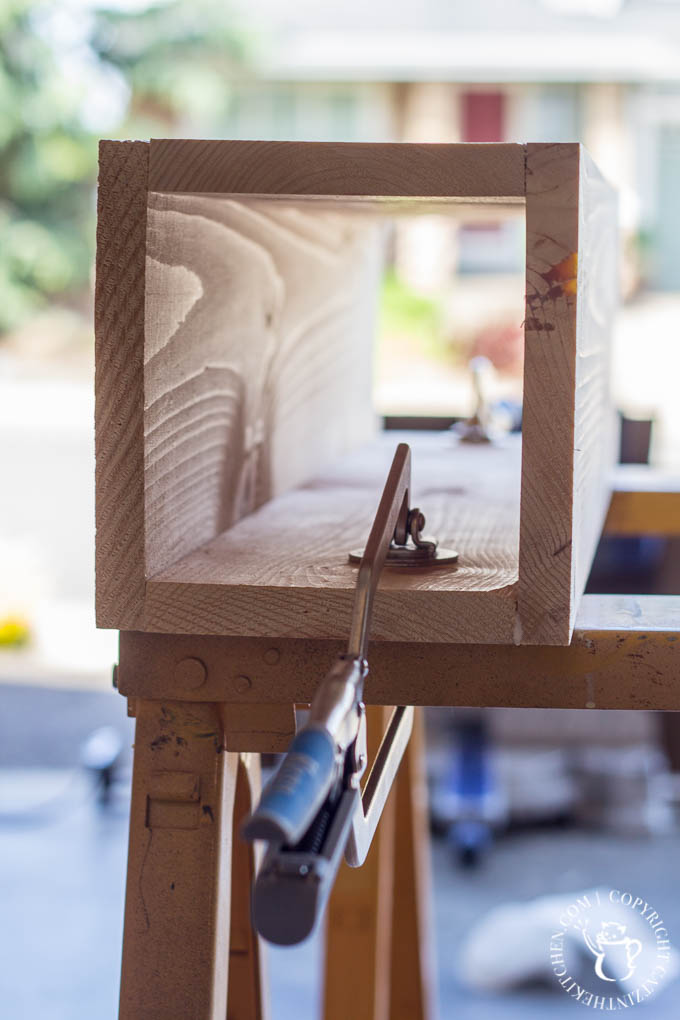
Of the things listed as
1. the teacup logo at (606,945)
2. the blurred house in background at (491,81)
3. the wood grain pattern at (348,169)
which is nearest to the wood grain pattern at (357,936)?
the teacup logo at (606,945)

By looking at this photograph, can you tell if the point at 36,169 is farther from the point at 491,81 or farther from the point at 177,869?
the point at 177,869

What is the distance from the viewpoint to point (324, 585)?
2.06 ft

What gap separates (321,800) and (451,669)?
220mm

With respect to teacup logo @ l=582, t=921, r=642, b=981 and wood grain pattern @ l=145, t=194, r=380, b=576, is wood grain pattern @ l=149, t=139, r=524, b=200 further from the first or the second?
teacup logo @ l=582, t=921, r=642, b=981

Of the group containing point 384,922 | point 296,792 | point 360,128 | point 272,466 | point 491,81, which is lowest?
point 384,922

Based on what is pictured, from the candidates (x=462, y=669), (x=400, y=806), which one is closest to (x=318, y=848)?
(x=462, y=669)

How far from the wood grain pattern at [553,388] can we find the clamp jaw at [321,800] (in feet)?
0.24

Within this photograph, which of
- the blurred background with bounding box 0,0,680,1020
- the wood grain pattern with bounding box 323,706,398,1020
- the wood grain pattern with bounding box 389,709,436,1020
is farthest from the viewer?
the blurred background with bounding box 0,0,680,1020

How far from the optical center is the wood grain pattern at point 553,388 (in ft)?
1.90

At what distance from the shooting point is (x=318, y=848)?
0.44 meters

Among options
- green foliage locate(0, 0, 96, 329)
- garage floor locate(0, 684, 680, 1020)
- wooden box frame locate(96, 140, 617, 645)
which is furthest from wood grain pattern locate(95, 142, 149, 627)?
green foliage locate(0, 0, 96, 329)

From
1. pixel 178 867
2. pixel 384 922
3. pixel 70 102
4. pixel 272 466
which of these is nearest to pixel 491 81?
pixel 70 102

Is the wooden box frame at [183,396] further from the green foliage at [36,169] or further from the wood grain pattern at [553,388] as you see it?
the green foliage at [36,169]

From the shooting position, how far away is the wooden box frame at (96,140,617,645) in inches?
22.9
